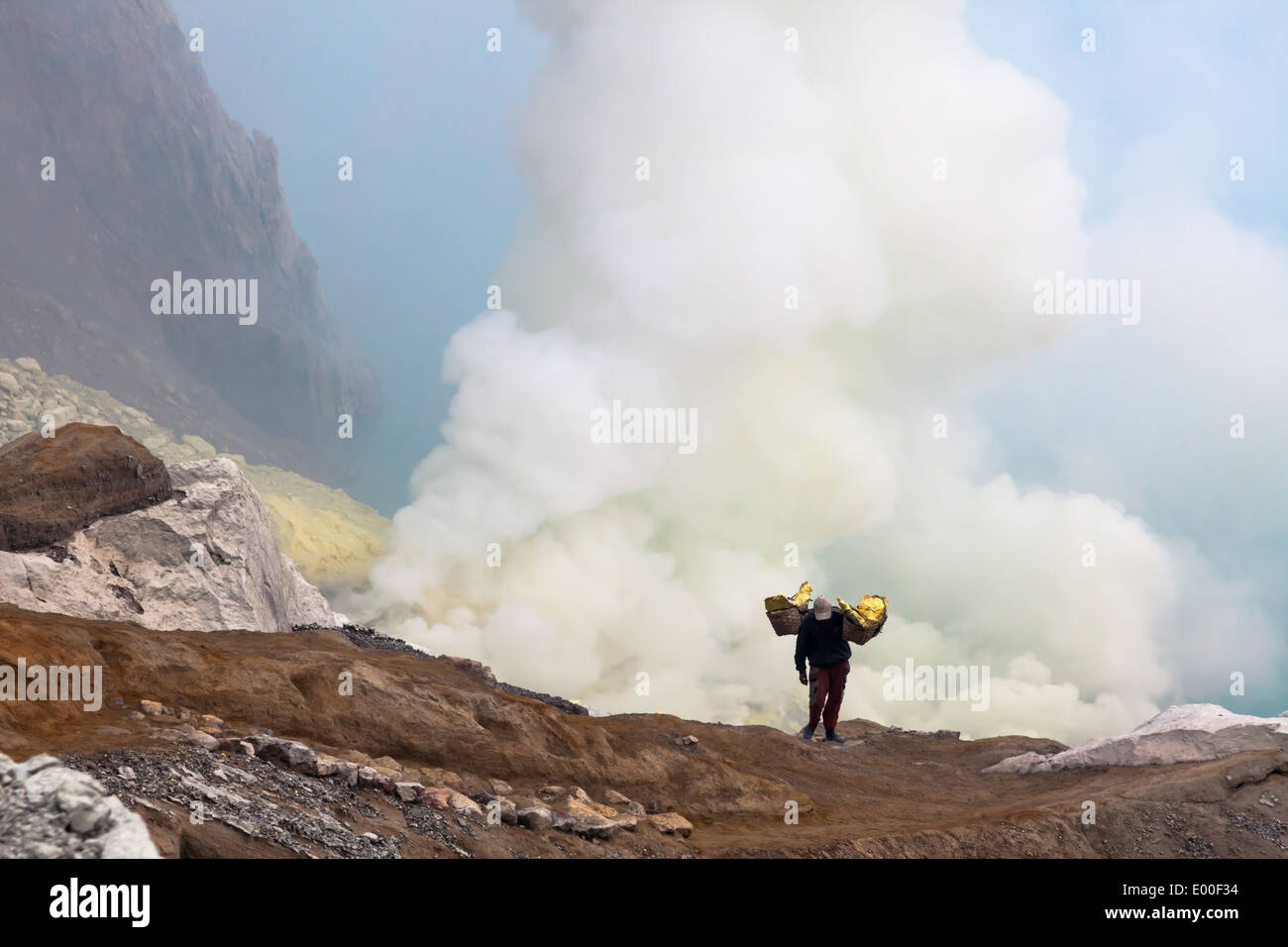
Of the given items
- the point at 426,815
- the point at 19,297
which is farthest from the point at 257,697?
the point at 19,297

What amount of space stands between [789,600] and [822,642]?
198 centimetres

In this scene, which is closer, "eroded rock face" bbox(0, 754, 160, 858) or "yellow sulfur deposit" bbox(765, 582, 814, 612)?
"eroded rock face" bbox(0, 754, 160, 858)

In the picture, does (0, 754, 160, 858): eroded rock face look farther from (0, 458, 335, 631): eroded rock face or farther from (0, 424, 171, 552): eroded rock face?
(0, 424, 171, 552): eroded rock face

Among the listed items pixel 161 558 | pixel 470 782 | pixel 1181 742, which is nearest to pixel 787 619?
pixel 1181 742

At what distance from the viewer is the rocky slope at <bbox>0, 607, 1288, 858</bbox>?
28.6ft

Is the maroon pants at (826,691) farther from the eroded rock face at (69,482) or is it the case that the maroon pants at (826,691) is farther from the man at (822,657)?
the eroded rock face at (69,482)

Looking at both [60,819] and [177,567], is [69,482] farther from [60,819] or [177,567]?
[60,819]

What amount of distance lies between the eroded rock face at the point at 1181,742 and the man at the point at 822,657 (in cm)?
442

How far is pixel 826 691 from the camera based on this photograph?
21594 millimetres

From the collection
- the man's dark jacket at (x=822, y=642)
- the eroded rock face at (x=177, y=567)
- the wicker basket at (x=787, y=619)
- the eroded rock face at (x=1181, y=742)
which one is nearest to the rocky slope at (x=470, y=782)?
the eroded rock face at (x=1181, y=742)

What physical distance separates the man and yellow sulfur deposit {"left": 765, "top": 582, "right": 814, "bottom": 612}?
3.23ft

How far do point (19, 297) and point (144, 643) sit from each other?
11825 centimetres

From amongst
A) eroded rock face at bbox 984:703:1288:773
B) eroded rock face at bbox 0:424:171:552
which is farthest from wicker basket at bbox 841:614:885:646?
eroded rock face at bbox 0:424:171:552

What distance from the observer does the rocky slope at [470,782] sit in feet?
28.6
